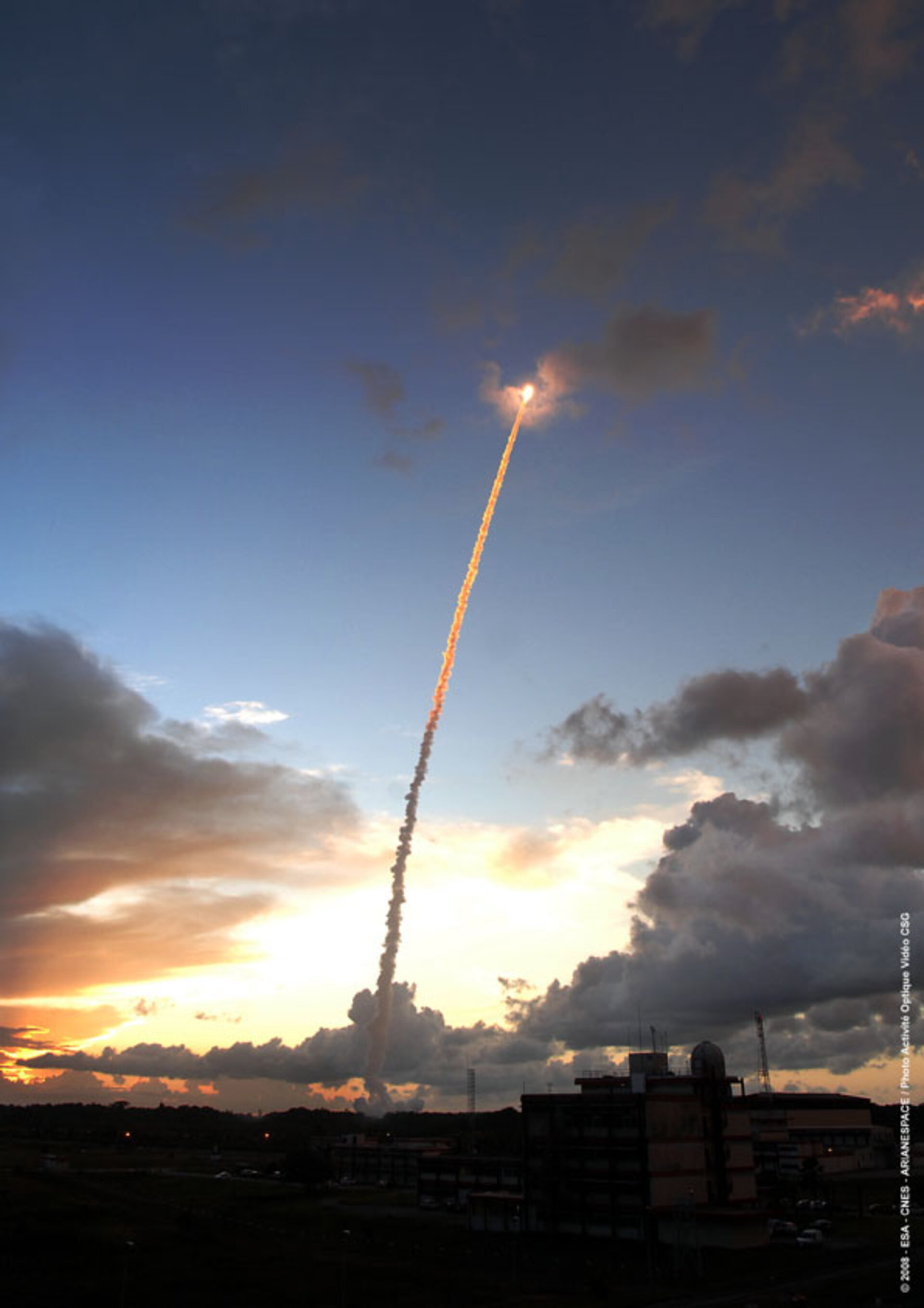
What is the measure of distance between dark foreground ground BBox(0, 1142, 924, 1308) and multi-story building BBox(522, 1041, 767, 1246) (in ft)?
13.4

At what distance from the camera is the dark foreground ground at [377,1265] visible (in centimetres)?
8200

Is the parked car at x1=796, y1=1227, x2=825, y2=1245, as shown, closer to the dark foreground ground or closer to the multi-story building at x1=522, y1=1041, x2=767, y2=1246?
the dark foreground ground

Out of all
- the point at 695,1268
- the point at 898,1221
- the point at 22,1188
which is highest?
the point at 695,1268

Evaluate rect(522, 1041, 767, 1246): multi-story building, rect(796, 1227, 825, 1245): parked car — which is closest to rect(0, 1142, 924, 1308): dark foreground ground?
rect(796, 1227, 825, 1245): parked car

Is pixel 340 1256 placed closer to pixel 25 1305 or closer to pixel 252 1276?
pixel 252 1276

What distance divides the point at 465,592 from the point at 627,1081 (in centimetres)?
6539

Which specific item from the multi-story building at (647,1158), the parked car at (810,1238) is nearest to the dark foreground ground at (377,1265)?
the parked car at (810,1238)

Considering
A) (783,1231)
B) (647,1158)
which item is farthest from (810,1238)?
(647,1158)

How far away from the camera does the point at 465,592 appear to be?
116312 mm

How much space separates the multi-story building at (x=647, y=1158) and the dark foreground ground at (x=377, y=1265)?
4.09m

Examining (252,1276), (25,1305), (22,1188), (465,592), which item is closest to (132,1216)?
(22,1188)

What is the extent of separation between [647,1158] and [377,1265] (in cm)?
3236

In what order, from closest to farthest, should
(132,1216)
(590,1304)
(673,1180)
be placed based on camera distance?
(590,1304)
(673,1180)
(132,1216)

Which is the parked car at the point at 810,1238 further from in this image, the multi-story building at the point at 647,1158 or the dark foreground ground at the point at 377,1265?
the multi-story building at the point at 647,1158
